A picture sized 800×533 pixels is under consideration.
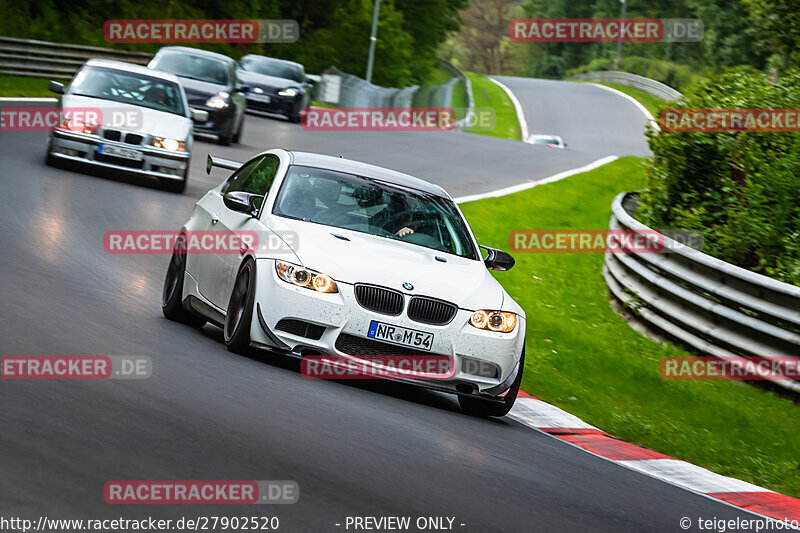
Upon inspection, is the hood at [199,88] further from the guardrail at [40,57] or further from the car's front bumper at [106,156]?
the guardrail at [40,57]

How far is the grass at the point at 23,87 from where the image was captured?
28.3m

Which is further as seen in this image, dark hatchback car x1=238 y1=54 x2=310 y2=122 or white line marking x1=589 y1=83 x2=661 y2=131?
white line marking x1=589 y1=83 x2=661 y2=131

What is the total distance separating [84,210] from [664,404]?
7.63 m

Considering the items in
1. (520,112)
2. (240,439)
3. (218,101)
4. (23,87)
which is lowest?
(520,112)

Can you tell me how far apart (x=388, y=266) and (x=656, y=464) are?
2210 millimetres

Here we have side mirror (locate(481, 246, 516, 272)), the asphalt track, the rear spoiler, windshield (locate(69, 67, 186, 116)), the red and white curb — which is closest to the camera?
the asphalt track

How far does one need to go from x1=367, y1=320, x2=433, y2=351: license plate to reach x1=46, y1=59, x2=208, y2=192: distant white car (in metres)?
10.2

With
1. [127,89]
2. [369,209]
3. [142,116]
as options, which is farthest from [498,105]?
[369,209]

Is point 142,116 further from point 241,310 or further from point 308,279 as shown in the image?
point 308,279

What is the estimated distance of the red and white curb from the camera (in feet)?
24.7

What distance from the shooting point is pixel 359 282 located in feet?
26.6

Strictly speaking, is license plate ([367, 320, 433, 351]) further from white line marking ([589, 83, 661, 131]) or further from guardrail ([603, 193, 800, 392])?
white line marking ([589, 83, 661, 131])

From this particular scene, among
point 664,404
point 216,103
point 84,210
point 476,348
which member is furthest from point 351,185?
point 216,103

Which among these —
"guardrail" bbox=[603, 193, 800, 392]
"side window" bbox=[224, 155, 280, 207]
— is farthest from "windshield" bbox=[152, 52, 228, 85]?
"side window" bbox=[224, 155, 280, 207]
